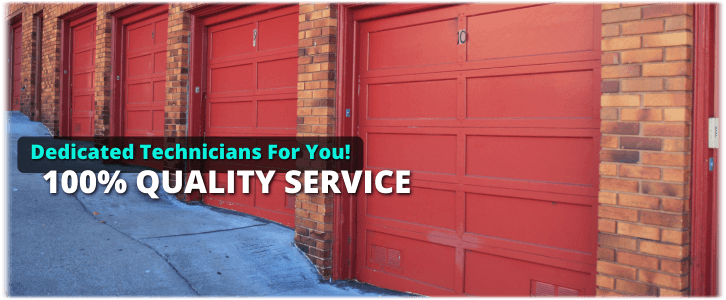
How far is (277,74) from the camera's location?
5375 mm

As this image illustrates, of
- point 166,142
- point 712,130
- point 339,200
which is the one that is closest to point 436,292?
point 339,200

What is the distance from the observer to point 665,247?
2.79 metres

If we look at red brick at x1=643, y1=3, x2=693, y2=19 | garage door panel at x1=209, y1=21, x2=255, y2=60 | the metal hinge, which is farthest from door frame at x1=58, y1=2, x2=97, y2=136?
the metal hinge

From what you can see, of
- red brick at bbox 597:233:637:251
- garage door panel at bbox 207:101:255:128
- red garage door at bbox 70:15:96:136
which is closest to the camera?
red brick at bbox 597:233:637:251

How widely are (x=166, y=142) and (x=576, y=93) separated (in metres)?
4.88

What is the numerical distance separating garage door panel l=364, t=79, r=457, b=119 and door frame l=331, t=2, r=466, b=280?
199 millimetres

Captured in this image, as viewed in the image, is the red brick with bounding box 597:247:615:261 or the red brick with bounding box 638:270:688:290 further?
the red brick with bounding box 597:247:615:261

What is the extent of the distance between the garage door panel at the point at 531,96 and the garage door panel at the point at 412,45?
0.35 metres

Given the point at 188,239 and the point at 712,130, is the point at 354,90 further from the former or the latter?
the point at 712,130

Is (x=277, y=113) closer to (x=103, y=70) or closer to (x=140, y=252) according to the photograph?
(x=140, y=252)

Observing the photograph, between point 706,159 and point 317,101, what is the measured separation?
9.24ft

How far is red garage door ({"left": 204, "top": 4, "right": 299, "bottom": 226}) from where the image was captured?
17.3 ft

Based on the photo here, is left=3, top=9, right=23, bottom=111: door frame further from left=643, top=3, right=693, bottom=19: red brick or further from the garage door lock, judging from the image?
left=643, top=3, right=693, bottom=19: red brick

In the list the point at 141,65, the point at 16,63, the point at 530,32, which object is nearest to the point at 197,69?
the point at 141,65
